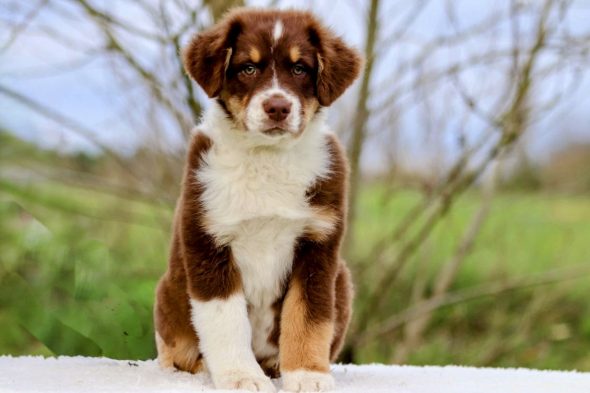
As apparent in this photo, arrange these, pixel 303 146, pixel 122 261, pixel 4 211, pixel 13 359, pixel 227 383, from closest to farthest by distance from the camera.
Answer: pixel 227 383, pixel 303 146, pixel 13 359, pixel 4 211, pixel 122 261

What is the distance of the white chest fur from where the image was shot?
10.8ft

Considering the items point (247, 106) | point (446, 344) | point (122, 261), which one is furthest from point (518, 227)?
point (247, 106)

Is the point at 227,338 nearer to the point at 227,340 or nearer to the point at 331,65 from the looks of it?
the point at 227,340

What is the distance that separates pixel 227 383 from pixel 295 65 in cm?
115

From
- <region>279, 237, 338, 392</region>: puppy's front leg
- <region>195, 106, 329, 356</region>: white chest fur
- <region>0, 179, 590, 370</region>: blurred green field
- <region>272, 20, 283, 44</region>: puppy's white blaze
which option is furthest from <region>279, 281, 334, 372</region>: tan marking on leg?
<region>0, 179, 590, 370</region>: blurred green field

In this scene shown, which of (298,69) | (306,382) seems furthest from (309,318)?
(298,69)

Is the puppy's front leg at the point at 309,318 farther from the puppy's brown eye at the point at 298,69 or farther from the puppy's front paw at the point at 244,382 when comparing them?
the puppy's brown eye at the point at 298,69

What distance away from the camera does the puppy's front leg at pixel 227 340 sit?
127 inches

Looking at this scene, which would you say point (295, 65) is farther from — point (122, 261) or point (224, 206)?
point (122, 261)

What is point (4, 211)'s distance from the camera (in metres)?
4.91

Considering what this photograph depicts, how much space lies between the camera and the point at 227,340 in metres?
3.25

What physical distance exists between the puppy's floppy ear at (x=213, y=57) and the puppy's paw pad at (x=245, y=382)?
1.01 m

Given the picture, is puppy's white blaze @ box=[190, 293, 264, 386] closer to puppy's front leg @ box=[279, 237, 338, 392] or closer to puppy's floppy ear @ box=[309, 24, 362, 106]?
puppy's front leg @ box=[279, 237, 338, 392]

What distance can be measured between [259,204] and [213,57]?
565 mm
